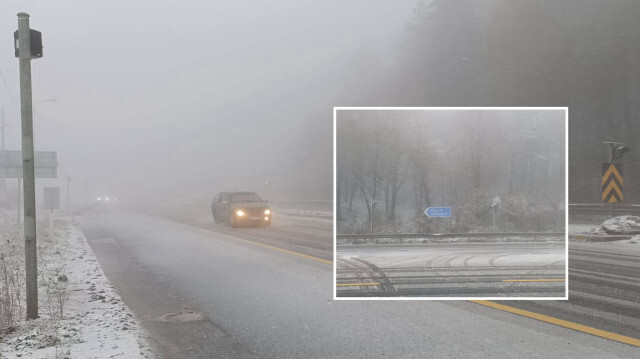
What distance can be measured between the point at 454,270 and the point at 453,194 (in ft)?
1.80

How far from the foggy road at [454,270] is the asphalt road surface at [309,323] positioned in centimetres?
192

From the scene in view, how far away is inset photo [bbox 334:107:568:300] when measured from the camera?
2.40 meters

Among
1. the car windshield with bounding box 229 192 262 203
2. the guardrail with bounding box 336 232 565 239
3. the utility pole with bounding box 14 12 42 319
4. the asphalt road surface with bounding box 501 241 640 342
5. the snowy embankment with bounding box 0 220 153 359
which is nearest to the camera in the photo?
the guardrail with bounding box 336 232 565 239

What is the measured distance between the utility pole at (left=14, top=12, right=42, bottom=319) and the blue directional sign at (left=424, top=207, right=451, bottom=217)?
547cm

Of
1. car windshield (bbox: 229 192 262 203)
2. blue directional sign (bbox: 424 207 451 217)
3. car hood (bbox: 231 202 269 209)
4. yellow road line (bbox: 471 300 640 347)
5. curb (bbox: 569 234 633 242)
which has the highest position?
blue directional sign (bbox: 424 207 451 217)

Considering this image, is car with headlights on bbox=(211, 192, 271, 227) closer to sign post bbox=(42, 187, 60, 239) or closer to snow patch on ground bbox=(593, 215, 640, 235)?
sign post bbox=(42, 187, 60, 239)

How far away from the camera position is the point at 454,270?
2.68m

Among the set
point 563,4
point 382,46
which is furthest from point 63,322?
point 382,46

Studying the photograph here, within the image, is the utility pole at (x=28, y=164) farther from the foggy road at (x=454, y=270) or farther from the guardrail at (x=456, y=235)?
the guardrail at (x=456, y=235)

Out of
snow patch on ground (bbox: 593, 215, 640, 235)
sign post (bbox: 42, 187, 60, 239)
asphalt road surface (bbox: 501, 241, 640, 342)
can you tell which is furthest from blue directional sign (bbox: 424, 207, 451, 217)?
sign post (bbox: 42, 187, 60, 239)

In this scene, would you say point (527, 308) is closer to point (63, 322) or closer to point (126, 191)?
point (63, 322)

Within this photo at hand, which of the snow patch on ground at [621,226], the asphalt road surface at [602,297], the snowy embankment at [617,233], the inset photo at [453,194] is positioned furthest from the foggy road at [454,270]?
the snow patch on ground at [621,226]

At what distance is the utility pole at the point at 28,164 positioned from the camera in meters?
5.70

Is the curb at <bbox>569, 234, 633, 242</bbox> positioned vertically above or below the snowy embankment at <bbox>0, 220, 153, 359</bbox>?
below
